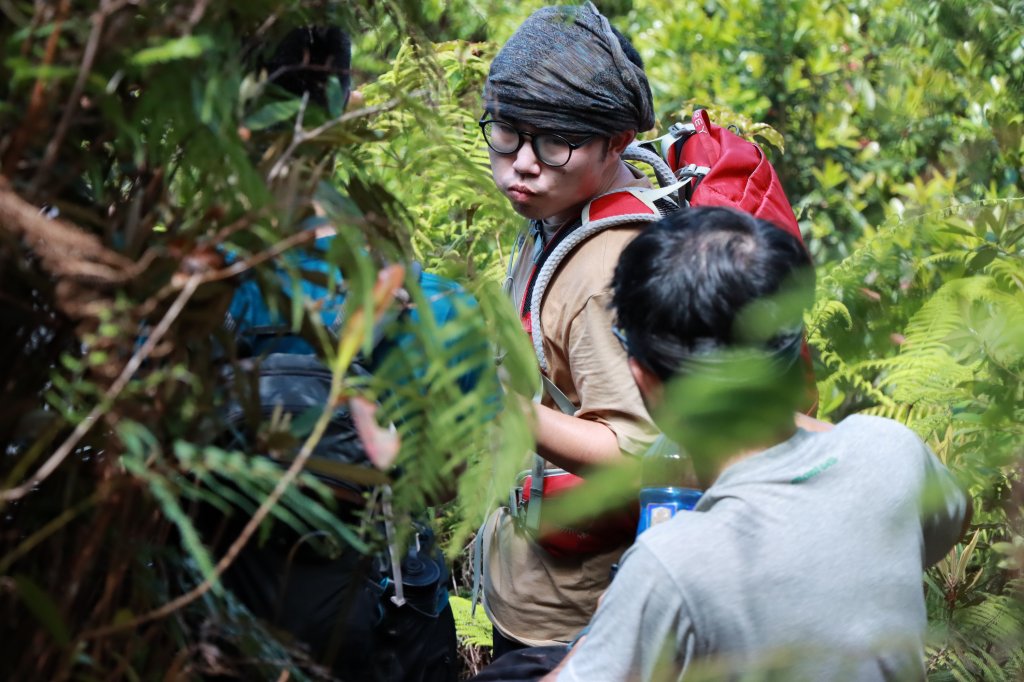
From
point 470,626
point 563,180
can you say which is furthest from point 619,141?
point 470,626

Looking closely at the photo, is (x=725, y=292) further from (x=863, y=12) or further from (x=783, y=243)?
(x=863, y=12)

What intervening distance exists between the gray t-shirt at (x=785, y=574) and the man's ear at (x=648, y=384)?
0.13 metres

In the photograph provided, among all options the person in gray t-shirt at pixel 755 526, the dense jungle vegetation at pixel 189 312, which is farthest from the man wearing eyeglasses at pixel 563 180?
the dense jungle vegetation at pixel 189 312

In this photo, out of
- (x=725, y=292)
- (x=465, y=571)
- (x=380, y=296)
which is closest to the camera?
(x=380, y=296)

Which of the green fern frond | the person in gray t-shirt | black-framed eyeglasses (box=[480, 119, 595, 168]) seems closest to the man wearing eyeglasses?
black-framed eyeglasses (box=[480, 119, 595, 168])

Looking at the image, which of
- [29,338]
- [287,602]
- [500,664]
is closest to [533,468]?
[500,664]

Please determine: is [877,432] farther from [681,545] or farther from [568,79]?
[568,79]

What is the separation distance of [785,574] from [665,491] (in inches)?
11.3

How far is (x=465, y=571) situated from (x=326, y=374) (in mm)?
2492

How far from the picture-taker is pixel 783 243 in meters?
1.40

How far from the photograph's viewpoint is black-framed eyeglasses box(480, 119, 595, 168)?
84.6 inches

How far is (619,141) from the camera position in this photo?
2232 millimetres

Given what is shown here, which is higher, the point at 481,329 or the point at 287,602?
the point at 481,329

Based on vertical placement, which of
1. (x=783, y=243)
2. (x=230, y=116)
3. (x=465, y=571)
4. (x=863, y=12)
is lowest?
(x=465, y=571)
